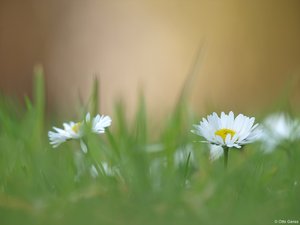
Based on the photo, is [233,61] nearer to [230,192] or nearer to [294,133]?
[294,133]

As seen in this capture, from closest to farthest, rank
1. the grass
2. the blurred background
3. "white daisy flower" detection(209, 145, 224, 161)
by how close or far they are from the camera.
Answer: the grass
"white daisy flower" detection(209, 145, 224, 161)
the blurred background

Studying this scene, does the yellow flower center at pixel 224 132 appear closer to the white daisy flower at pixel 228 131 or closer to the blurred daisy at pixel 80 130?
the white daisy flower at pixel 228 131

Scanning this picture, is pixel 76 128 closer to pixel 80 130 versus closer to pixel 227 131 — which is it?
pixel 80 130

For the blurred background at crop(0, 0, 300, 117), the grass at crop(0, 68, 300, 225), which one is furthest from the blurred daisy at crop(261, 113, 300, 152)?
the blurred background at crop(0, 0, 300, 117)

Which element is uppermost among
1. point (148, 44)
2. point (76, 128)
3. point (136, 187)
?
point (148, 44)

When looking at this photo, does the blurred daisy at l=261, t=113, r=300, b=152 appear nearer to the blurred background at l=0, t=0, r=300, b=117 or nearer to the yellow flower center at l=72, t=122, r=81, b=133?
the yellow flower center at l=72, t=122, r=81, b=133

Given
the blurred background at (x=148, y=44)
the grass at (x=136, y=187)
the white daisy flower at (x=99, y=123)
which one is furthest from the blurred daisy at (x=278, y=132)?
the blurred background at (x=148, y=44)

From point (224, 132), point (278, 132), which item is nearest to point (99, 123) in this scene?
point (224, 132)

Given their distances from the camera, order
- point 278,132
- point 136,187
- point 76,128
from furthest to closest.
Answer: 1. point 278,132
2. point 76,128
3. point 136,187
